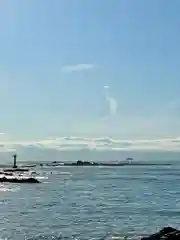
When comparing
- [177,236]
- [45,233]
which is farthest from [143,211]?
[177,236]

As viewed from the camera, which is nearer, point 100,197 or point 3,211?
point 3,211

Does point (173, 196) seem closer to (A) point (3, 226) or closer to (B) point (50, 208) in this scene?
(B) point (50, 208)

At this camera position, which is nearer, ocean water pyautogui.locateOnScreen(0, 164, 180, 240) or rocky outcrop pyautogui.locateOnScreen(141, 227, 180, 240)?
rocky outcrop pyautogui.locateOnScreen(141, 227, 180, 240)

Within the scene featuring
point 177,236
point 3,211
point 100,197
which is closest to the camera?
point 177,236

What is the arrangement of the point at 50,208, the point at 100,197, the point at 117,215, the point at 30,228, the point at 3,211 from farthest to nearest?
the point at 100,197 → the point at 50,208 → the point at 3,211 → the point at 117,215 → the point at 30,228

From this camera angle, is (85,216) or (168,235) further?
(85,216)

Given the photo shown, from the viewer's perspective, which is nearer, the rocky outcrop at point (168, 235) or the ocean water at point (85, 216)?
the rocky outcrop at point (168, 235)

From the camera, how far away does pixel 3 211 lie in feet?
204

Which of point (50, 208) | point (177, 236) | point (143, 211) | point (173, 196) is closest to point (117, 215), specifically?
point (143, 211)

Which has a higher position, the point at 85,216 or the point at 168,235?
the point at 168,235

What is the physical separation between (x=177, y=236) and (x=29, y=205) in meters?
37.3

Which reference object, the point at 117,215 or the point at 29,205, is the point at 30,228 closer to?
the point at 117,215

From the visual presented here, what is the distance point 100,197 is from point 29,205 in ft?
55.9

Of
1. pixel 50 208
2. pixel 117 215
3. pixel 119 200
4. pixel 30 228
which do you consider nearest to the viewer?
pixel 30 228
